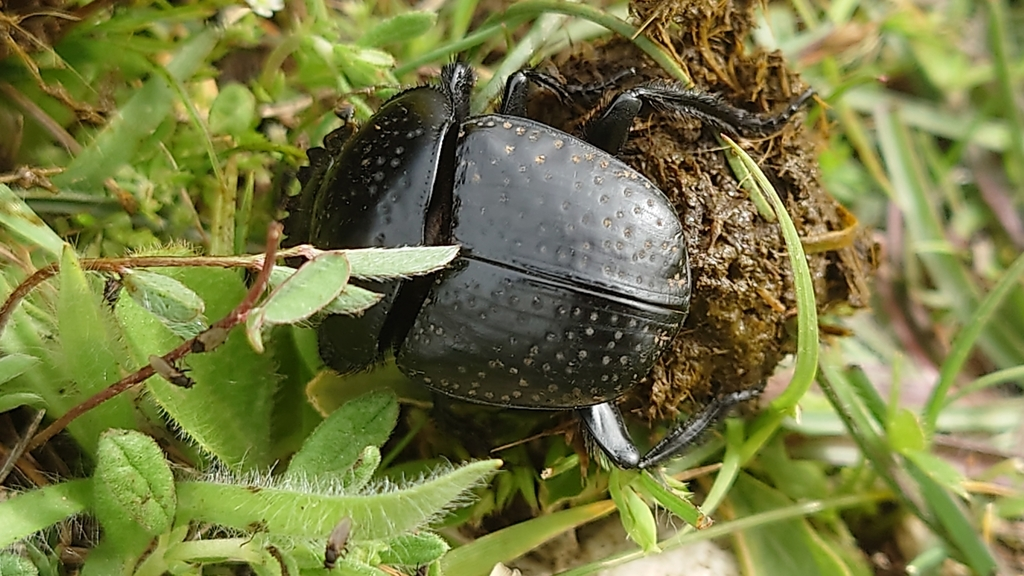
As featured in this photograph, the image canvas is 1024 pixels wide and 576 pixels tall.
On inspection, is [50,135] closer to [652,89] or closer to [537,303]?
[537,303]

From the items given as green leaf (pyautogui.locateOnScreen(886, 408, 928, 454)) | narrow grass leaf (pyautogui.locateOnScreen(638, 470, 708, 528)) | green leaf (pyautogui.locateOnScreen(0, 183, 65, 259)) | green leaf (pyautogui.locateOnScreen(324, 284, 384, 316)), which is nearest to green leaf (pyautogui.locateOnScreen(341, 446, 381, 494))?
green leaf (pyautogui.locateOnScreen(324, 284, 384, 316))

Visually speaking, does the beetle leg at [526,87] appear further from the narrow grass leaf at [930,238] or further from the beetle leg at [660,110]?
the narrow grass leaf at [930,238]

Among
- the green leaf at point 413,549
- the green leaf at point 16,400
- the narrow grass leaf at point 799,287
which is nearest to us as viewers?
the green leaf at point 413,549

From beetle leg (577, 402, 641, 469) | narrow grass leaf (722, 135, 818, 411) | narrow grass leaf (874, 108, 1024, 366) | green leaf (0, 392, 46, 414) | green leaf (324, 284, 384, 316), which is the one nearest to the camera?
green leaf (324, 284, 384, 316)

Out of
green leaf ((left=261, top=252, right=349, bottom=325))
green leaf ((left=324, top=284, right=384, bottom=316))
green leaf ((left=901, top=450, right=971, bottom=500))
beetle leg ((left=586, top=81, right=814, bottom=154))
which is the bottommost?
green leaf ((left=901, top=450, right=971, bottom=500))

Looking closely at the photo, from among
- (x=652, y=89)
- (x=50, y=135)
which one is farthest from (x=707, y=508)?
(x=50, y=135)

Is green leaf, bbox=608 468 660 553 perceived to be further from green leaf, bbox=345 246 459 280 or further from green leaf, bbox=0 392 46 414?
green leaf, bbox=0 392 46 414

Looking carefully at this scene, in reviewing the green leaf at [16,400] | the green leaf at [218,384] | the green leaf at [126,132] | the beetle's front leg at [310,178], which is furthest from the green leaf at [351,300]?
the green leaf at [126,132]
